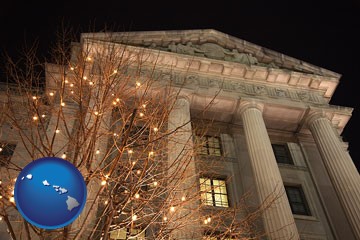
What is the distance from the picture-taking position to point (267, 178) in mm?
17016

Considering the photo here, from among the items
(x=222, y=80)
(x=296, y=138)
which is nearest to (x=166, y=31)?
(x=222, y=80)

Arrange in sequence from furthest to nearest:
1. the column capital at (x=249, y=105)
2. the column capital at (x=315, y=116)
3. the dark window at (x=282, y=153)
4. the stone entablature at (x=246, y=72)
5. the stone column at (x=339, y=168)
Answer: the dark window at (x=282, y=153) → the stone entablature at (x=246, y=72) → the column capital at (x=315, y=116) → the column capital at (x=249, y=105) → the stone column at (x=339, y=168)

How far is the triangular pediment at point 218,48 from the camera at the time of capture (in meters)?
23.7

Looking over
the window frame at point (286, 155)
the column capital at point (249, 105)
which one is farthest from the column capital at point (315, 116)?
the column capital at point (249, 105)

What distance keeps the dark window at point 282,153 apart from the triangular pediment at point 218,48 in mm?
5509

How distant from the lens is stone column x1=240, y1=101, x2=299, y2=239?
14773 millimetres

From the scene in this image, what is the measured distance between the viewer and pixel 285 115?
23500 mm

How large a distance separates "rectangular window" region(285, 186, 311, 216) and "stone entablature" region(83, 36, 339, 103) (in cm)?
644

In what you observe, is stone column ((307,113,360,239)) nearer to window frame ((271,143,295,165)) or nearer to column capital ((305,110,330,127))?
column capital ((305,110,330,127))

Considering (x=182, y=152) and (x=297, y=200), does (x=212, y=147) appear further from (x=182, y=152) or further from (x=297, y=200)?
(x=297, y=200)

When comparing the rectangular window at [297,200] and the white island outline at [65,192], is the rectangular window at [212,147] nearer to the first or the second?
the rectangular window at [297,200]

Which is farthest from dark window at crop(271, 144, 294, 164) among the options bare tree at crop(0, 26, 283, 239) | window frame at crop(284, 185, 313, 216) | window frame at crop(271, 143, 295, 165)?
bare tree at crop(0, 26, 283, 239)

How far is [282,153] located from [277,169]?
660cm

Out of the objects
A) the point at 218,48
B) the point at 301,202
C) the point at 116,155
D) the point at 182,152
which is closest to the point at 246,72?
the point at 218,48
